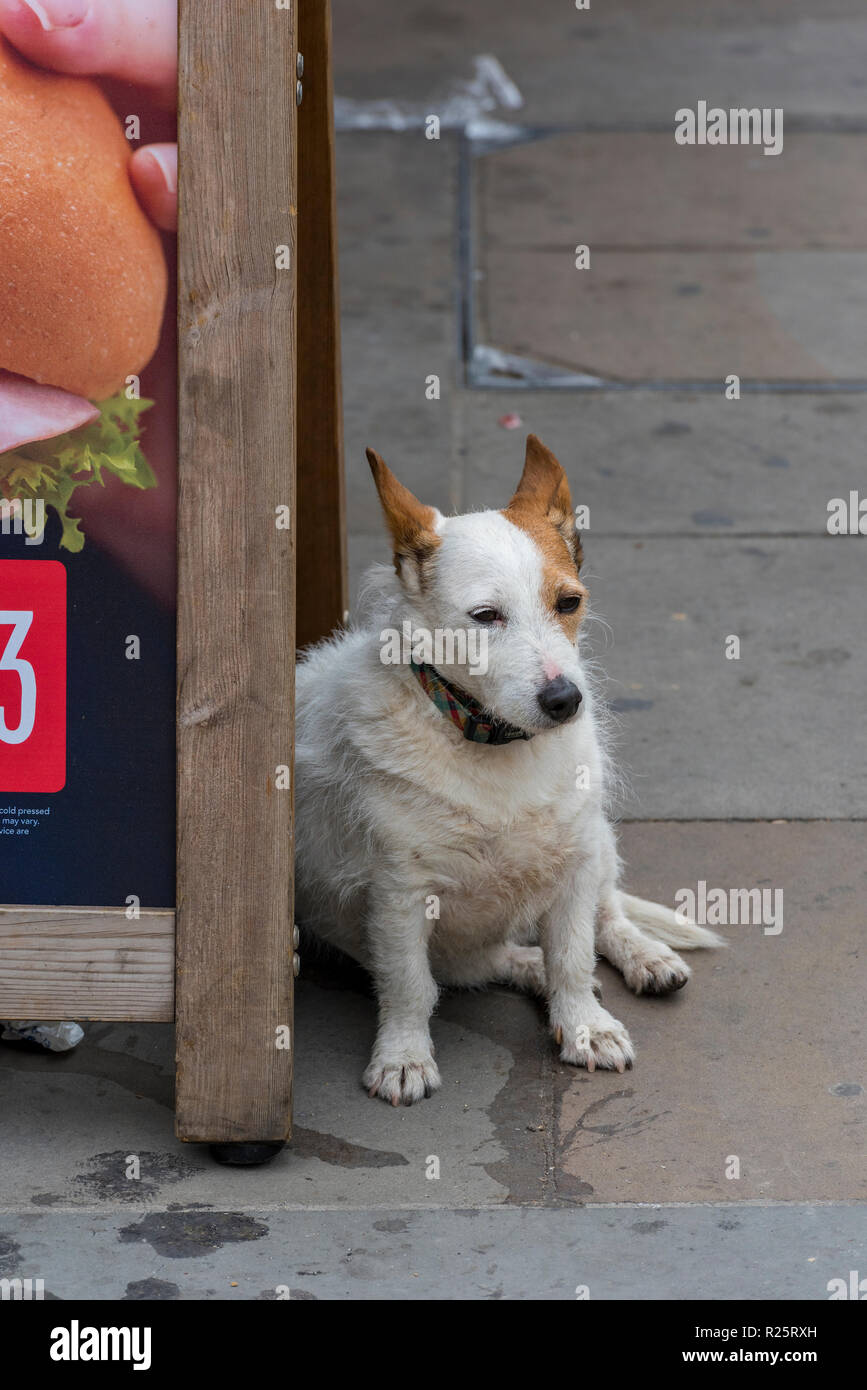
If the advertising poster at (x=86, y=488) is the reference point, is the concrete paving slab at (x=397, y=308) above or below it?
above

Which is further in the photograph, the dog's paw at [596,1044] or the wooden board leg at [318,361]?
the wooden board leg at [318,361]

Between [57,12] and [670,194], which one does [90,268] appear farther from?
[670,194]

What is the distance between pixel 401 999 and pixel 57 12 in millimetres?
2190

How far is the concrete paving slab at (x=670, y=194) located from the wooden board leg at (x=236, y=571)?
6.96m

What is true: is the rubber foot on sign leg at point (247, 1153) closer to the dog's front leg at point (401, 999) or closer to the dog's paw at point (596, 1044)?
the dog's front leg at point (401, 999)

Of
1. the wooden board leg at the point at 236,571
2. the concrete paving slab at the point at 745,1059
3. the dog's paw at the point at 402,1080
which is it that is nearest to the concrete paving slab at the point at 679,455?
the concrete paving slab at the point at 745,1059

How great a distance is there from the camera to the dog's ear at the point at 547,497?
379cm

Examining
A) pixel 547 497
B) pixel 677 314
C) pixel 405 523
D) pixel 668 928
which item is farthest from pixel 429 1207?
pixel 677 314

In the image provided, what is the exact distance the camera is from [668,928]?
14.5ft

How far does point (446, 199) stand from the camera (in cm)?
1062

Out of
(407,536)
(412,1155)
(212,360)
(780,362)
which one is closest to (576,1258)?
(412,1155)

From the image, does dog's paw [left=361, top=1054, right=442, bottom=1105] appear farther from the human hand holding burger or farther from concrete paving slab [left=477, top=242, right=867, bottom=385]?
concrete paving slab [left=477, top=242, right=867, bottom=385]

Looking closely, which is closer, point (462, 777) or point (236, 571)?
point (236, 571)

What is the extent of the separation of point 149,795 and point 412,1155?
0.95 meters
